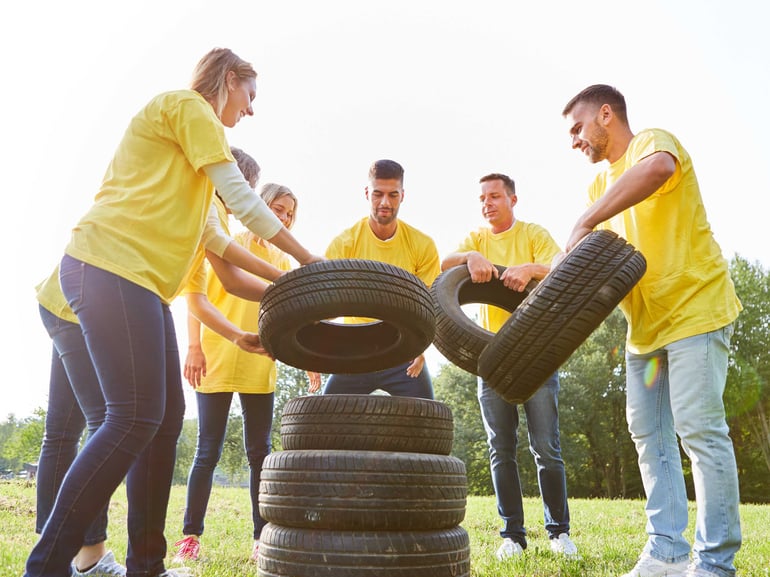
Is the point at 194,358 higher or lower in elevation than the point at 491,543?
higher

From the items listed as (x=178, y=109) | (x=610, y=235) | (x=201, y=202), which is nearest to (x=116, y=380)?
(x=201, y=202)

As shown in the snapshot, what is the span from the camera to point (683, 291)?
3.69 meters

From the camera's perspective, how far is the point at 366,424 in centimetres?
326

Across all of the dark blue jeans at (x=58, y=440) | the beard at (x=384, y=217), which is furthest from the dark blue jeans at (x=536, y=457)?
the dark blue jeans at (x=58, y=440)

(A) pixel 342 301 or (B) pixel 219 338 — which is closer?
(A) pixel 342 301

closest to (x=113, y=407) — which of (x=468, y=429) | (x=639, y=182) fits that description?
(x=639, y=182)

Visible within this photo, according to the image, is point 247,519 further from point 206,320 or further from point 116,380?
point 116,380

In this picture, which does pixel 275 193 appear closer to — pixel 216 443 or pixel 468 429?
pixel 216 443

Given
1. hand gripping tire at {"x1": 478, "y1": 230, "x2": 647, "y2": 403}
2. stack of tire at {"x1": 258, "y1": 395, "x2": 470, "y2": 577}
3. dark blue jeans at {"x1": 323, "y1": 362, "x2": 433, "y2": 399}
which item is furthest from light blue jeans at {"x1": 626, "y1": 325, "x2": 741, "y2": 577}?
dark blue jeans at {"x1": 323, "y1": 362, "x2": 433, "y2": 399}

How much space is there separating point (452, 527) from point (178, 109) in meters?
2.62

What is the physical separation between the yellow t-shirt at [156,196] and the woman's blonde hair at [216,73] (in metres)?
0.27

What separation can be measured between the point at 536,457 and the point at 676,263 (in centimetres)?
220

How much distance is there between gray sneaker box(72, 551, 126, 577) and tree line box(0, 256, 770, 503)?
101 feet

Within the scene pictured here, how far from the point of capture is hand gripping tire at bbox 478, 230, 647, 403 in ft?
11.3
